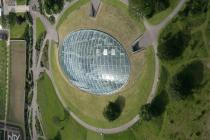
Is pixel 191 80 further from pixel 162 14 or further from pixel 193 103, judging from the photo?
pixel 162 14

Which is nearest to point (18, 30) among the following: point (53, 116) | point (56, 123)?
point (53, 116)

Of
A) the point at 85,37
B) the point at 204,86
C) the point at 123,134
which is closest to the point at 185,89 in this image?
the point at 204,86

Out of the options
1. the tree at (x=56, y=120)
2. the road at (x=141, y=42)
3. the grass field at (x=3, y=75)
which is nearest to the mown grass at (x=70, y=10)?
the road at (x=141, y=42)

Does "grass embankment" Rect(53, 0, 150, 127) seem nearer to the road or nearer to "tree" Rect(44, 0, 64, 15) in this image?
the road

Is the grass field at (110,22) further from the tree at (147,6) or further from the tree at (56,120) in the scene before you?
the tree at (56,120)

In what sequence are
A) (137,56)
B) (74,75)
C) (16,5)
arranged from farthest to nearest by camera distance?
(16,5) < (74,75) < (137,56)

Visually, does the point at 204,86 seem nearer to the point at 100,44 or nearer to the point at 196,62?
the point at 196,62
